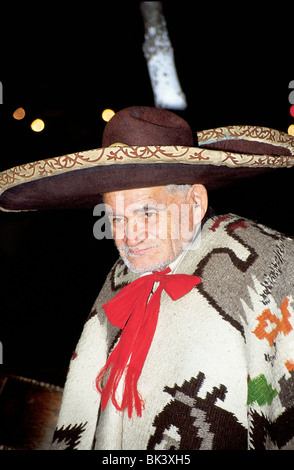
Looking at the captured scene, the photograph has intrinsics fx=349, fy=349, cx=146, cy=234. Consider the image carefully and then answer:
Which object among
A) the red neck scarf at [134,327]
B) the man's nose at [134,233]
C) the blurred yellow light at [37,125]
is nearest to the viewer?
the red neck scarf at [134,327]

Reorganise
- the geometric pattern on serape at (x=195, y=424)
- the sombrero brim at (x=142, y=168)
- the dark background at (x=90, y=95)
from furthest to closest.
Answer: the dark background at (x=90, y=95) → the sombrero brim at (x=142, y=168) → the geometric pattern on serape at (x=195, y=424)

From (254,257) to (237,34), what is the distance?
3.31m

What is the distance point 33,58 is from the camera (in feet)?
14.7

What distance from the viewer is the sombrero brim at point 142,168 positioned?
1370mm

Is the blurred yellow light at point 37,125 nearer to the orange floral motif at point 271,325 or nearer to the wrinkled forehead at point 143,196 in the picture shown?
the wrinkled forehead at point 143,196

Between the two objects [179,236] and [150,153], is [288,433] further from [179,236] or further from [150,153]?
[150,153]

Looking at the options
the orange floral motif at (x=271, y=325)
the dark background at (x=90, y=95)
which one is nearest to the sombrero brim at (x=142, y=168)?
the orange floral motif at (x=271, y=325)

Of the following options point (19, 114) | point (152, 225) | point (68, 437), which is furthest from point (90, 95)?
point (68, 437)

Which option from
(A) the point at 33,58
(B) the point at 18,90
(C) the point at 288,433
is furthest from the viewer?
(B) the point at 18,90

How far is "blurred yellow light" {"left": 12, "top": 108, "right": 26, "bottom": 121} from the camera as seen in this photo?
5.09m

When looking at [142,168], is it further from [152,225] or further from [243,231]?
[243,231]

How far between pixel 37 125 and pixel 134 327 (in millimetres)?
4700

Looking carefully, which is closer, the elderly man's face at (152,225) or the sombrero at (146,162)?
the sombrero at (146,162)

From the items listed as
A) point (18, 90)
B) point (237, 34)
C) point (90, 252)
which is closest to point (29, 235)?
point (90, 252)
